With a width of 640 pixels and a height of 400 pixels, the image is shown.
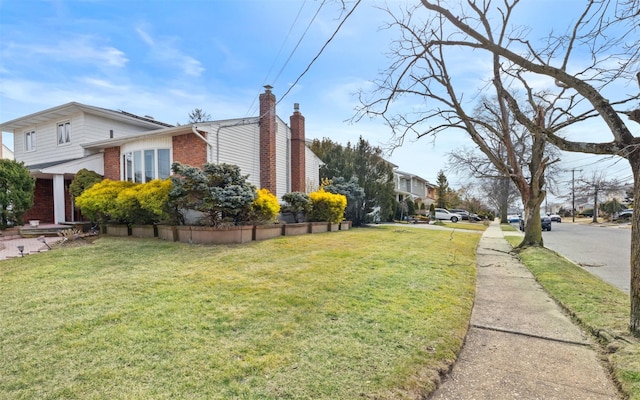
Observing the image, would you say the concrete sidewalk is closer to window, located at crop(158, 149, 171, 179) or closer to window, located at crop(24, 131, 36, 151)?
window, located at crop(158, 149, 171, 179)

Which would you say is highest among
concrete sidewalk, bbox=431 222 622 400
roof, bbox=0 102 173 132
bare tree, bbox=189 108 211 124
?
bare tree, bbox=189 108 211 124

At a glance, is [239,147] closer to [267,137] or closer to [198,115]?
[267,137]

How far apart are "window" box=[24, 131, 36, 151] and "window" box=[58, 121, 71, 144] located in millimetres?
2948

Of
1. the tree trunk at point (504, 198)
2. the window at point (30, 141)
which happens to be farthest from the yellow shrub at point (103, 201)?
the tree trunk at point (504, 198)

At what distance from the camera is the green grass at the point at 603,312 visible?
10.5ft

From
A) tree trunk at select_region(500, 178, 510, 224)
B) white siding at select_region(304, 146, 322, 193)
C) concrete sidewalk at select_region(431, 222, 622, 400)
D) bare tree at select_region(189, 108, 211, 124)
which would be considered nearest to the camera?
concrete sidewalk at select_region(431, 222, 622, 400)

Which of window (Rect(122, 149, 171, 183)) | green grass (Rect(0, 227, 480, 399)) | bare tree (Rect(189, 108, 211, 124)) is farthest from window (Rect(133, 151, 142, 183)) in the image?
bare tree (Rect(189, 108, 211, 124))

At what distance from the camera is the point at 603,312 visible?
4.86 meters

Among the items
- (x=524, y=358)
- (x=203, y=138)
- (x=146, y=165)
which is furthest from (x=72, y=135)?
(x=524, y=358)

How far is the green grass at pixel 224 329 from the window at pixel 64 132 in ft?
44.7

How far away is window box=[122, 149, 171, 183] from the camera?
13812mm

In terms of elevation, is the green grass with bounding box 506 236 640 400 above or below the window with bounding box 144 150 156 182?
below

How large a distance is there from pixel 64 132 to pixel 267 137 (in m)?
12.2

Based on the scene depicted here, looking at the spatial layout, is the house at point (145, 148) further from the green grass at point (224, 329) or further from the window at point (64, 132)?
the green grass at point (224, 329)
